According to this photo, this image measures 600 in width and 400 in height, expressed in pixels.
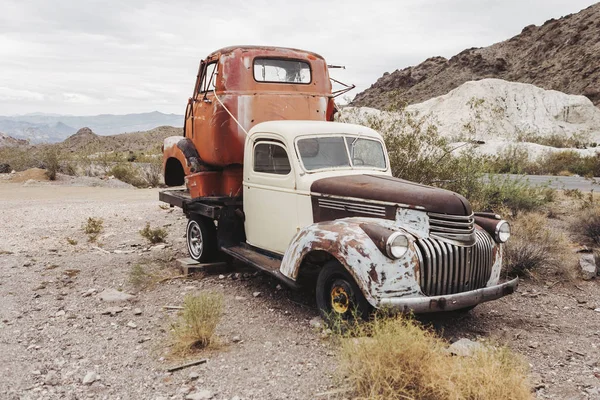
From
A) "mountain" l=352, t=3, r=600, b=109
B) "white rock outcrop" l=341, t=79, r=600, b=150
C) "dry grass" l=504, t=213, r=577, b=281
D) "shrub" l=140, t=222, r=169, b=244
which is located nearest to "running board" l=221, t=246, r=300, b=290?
"shrub" l=140, t=222, r=169, b=244

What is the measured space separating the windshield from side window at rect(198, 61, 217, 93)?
1.94 meters

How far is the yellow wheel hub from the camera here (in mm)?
4793

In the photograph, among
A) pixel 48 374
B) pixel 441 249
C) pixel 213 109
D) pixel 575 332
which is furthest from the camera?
pixel 213 109

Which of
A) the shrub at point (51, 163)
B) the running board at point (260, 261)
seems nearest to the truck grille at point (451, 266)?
the running board at point (260, 261)

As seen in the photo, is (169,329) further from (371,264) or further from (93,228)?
(93,228)

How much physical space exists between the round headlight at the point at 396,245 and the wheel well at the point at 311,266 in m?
0.84

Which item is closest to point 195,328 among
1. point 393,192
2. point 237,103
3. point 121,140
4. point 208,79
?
point 393,192

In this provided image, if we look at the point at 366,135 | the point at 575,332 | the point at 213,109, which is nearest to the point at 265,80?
the point at 213,109

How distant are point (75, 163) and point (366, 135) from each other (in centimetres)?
1898

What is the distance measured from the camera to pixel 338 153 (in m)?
6.03

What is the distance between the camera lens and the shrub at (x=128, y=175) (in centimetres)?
1942

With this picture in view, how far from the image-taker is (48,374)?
4234 millimetres

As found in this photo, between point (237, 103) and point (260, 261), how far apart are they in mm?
2094

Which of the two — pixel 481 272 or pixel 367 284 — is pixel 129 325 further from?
pixel 481 272
